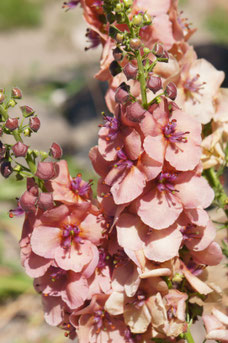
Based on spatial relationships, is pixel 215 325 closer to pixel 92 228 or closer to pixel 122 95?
pixel 92 228

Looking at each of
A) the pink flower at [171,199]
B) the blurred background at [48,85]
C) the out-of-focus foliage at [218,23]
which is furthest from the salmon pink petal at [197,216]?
the out-of-focus foliage at [218,23]

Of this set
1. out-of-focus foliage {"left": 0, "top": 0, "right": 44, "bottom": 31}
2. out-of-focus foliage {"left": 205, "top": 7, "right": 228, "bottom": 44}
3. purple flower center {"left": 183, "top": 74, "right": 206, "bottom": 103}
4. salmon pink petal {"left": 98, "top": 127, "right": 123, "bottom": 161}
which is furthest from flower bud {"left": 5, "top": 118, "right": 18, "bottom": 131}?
out-of-focus foliage {"left": 0, "top": 0, "right": 44, "bottom": 31}

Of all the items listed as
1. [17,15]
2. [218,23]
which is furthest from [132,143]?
[17,15]

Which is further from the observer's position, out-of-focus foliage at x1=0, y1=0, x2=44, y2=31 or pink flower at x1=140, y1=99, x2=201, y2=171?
out-of-focus foliage at x1=0, y1=0, x2=44, y2=31

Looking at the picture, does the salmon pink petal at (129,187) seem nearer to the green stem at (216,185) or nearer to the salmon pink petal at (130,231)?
the salmon pink petal at (130,231)

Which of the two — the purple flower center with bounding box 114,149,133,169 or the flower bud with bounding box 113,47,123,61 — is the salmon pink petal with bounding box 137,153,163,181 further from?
the flower bud with bounding box 113,47,123,61

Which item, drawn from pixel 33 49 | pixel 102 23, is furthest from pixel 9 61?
pixel 102 23
